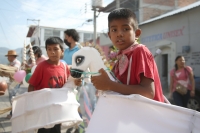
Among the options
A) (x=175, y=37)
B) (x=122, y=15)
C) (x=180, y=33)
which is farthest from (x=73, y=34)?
(x=175, y=37)

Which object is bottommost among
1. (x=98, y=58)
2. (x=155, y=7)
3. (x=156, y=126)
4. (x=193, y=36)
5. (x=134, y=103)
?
(x=156, y=126)

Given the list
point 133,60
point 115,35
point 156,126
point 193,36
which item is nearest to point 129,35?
point 115,35

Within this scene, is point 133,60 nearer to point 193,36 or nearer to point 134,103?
point 134,103

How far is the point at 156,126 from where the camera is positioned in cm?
111

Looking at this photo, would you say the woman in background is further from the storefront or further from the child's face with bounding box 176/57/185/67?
the storefront

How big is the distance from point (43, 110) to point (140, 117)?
152 centimetres

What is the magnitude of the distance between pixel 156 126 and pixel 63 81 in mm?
1845

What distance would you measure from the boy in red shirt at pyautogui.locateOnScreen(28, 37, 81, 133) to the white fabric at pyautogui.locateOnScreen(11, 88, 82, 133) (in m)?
0.24

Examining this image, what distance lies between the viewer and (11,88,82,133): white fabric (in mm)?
2367

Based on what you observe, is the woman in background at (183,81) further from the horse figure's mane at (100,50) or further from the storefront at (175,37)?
the storefront at (175,37)

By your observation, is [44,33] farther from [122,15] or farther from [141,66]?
[141,66]

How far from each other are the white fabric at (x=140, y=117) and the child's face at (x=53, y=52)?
64.9 inches

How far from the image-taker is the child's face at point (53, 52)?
2783 millimetres

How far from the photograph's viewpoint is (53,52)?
2.79m
